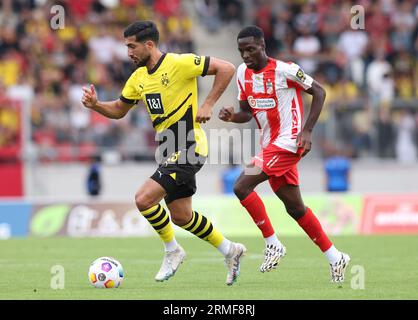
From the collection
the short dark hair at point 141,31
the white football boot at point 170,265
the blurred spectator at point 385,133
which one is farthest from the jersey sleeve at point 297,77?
the blurred spectator at point 385,133

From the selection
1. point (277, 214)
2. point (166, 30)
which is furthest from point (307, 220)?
point (166, 30)

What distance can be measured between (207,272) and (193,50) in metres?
14.4

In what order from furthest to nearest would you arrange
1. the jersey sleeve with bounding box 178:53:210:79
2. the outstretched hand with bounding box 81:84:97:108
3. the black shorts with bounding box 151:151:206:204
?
the jersey sleeve with bounding box 178:53:210:79
the outstretched hand with bounding box 81:84:97:108
the black shorts with bounding box 151:151:206:204

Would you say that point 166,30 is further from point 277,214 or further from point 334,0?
point 277,214

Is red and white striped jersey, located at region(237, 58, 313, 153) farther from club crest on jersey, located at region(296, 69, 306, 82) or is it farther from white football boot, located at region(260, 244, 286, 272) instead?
white football boot, located at region(260, 244, 286, 272)

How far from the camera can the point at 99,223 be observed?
69.1 feet

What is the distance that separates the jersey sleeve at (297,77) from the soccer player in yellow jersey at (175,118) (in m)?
0.64

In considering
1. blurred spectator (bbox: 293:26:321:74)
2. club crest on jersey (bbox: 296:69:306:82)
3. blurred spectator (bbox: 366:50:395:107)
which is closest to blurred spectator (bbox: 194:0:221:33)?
blurred spectator (bbox: 293:26:321:74)

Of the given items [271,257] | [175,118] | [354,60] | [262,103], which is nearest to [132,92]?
[175,118]

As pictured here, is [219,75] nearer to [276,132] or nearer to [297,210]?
[276,132]

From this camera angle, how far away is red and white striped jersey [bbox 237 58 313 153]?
36.2 ft

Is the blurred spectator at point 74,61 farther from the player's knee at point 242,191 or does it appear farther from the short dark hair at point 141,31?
the short dark hair at point 141,31

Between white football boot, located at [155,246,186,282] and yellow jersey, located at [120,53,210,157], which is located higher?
yellow jersey, located at [120,53,210,157]

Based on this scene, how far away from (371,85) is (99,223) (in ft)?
23.8
